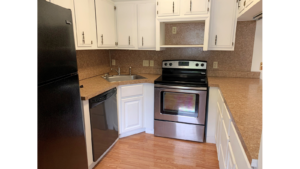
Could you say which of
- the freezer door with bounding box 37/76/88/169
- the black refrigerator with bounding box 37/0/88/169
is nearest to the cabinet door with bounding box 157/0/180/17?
the black refrigerator with bounding box 37/0/88/169

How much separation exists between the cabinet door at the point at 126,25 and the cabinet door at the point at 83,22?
66cm

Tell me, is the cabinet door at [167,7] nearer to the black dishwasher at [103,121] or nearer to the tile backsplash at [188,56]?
the tile backsplash at [188,56]

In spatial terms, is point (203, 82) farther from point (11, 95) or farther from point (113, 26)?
point (11, 95)

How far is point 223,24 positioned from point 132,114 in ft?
6.03

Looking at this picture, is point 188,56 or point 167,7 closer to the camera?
point 167,7

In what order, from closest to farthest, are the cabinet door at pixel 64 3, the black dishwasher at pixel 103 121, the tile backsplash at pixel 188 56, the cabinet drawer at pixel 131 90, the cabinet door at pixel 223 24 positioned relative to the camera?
1. the cabinet door at pixel 64 3
2. the black dishwasher at pixel 103 121
3. the cabinet door at pixel 223 24
4. the cabinet drawer at pixel 131 90
5. the tile backsplash at pixel 188 56

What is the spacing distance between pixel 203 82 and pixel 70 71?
5.57 ft

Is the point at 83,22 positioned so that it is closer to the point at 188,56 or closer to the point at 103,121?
the point at 103,121

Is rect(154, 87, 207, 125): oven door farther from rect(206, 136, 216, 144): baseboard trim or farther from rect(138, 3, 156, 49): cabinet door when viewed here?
rect(138, 3, 156, 49): cabinet door

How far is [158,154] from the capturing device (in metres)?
2.20

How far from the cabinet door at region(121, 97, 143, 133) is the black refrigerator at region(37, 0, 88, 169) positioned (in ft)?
3.33

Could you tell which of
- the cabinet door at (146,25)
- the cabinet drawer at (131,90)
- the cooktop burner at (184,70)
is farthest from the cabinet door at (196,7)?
the cabinet drawer at (131,90)

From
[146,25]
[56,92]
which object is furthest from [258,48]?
[56,92]

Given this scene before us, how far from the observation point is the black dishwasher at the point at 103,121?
6.05 feet
